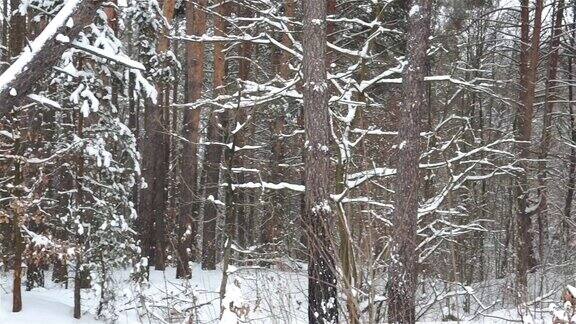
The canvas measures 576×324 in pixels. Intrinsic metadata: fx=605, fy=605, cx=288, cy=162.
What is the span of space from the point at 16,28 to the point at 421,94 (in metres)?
7.03

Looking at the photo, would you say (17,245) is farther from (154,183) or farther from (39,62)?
(154,183)

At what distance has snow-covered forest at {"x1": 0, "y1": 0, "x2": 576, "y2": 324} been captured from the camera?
5.73 metres

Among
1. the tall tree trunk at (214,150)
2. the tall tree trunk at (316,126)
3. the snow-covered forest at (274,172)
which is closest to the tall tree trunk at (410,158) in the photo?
the snow-covered forest at (274,172)

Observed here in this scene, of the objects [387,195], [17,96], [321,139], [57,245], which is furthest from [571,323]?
[57,245]

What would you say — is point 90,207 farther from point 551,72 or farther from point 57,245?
point 551,72

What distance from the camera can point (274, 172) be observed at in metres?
15.8

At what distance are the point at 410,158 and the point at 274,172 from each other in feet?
30.3

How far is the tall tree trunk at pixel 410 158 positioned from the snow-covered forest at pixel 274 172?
0.07 ft

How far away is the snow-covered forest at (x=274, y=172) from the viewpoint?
5.73 meters

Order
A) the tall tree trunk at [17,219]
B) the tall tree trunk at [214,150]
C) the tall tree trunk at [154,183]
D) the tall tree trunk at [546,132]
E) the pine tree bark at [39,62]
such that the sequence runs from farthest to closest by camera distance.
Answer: the tall tree trunk at [214,150]
the tall tree trunk at [154,183]
the tall tree trunk at [546,132]
the tall tree trunk at [17,219]
the pine tree bark at [39,62]

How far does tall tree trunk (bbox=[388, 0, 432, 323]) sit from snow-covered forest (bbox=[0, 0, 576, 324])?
22 mm

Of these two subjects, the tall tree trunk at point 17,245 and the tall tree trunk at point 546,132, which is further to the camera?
the tall tree trunk at point 546,132

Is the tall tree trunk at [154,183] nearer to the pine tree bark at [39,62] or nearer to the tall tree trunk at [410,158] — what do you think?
the pine tree bark at [39,62]

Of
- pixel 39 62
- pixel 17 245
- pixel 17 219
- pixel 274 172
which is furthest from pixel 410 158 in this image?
pixel 274 172
